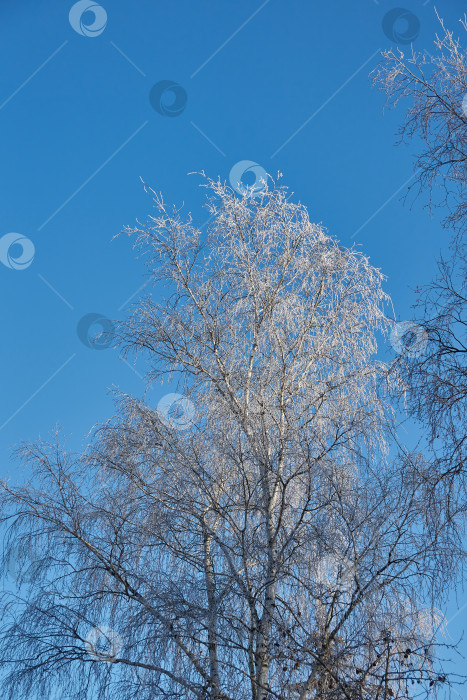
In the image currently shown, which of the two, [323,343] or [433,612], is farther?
[323,343]

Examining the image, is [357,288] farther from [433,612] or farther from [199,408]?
[433,612]

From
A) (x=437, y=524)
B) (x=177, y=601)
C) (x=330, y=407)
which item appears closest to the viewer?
(x=437, y=524)

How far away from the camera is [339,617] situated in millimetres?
7012

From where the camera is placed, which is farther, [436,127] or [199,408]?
[199,408]

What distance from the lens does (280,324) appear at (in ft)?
31.8

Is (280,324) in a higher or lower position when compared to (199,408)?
higher

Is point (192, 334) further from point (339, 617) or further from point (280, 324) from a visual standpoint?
point (339, 617)

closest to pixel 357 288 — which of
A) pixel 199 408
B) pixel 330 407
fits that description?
pixel 330 407

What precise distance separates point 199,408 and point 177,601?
2.74 meters

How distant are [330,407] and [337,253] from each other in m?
2.35

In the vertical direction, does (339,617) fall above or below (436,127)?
below

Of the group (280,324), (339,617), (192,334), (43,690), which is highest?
(280,324)

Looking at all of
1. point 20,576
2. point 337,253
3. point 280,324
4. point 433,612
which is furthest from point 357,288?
point 20,576

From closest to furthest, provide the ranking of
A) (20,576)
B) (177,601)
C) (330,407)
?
1. (177,601)
2. (20,576)
3. (330,407)
